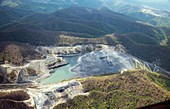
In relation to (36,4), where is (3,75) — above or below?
below

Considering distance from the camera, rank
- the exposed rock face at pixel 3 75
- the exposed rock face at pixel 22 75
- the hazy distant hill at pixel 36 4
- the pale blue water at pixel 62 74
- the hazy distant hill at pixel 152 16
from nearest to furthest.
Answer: the exposed rock face at pixel 3 75
the exposed rock face at pixel 22 75
the pale blue water at pixel 62 74
the hazy distant hill at pixel 152 16
the hazy distant hill at pixel 36 4

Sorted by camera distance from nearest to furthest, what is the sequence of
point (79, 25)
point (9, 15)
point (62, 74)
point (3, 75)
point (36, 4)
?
point (3, 75), point (62, 74), point (79, 25), point (9, 15), point (36, 4)

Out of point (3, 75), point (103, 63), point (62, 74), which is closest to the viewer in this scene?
point (3, 75)

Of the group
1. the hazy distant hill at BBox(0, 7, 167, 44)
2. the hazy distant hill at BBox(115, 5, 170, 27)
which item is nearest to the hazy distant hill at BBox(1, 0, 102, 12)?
the hazy distant hill at BBox(0, 7, 167, 44)

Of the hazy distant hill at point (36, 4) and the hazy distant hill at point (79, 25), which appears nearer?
the hazy distant hill at point (79, 25)

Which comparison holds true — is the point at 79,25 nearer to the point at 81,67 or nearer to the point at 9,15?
the point at 9,15

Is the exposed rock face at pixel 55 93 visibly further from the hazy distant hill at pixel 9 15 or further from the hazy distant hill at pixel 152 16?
the hazy distant hill at pixel 152 16

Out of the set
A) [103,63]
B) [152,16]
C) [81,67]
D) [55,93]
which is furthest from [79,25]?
[152,16]

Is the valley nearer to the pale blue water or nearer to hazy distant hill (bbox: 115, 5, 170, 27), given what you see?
the pale blue water

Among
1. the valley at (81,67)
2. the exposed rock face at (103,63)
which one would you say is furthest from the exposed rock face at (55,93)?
the exposed rock face at (103,63)

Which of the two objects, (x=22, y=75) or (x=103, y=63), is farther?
(x=103, y=63)

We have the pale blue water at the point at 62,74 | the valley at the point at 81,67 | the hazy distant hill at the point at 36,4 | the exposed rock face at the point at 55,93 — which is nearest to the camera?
the valley at the point at 81,67
